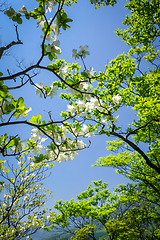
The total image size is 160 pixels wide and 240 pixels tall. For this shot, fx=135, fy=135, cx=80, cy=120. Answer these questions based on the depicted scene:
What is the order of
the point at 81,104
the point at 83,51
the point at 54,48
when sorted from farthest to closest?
the point at 81,104
the point at 83,51
the point at 54,48

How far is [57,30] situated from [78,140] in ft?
3.12

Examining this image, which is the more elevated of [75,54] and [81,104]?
[75,54]

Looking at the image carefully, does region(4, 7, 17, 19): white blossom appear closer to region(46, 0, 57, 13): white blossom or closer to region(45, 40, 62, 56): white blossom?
region(46, 0, 57, 13): white blossom

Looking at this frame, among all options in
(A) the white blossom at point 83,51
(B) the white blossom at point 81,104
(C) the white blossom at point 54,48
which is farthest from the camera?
(B) the white blossom at point 81,104

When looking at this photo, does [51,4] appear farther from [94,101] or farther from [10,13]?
[94,101]

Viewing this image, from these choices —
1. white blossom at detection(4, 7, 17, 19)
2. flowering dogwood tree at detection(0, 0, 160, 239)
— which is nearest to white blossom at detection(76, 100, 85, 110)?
flowering dogwood tree at detection(0, 0, 160, 239)

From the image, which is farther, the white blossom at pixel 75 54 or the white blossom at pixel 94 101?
the white blossom at pixel 94 101

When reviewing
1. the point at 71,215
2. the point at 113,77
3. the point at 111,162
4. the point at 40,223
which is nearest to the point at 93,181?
the point at 71,215

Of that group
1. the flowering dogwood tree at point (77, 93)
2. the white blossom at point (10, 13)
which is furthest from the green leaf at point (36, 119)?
the white blossom at point (10, 13)

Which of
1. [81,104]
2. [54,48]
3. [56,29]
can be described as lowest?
[81,104]

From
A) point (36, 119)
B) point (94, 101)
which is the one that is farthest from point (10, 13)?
point (94, 101)

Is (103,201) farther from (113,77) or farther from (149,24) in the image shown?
(149,24)

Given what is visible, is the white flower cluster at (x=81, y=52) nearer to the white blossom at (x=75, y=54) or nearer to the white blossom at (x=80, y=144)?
the white blossom at (x=75, y=54)

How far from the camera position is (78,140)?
1341 mm
